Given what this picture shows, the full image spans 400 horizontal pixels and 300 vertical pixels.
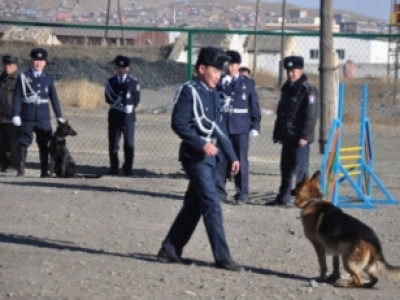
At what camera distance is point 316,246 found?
8883 millimetres

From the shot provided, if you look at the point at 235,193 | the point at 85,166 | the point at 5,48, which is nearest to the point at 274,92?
the point at 5,48

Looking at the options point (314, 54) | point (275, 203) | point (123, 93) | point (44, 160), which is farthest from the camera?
point (314, 54)

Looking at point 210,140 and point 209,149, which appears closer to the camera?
point 209,149

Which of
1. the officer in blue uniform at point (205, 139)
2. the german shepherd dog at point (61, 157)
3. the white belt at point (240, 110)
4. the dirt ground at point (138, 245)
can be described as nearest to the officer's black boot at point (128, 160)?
the dirt ground at point (138, 245)

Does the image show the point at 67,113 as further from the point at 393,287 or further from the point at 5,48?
the point at 393,287

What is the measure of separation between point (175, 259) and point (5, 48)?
16.7m

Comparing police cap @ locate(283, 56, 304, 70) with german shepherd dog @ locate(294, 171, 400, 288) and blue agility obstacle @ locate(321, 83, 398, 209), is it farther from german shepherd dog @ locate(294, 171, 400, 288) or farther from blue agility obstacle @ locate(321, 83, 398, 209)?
german shepherd dog @ locate(294, 171, 400, 288)

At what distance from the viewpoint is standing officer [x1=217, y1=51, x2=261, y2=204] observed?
43.4 feet

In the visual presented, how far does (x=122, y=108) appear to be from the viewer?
632 inches

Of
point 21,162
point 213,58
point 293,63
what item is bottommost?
point 21,162

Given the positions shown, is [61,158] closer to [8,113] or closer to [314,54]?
[8,113]

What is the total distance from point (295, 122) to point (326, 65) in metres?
2.96

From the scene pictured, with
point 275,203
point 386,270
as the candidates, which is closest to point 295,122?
point 275,203

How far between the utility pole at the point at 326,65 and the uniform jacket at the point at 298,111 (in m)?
2.71
